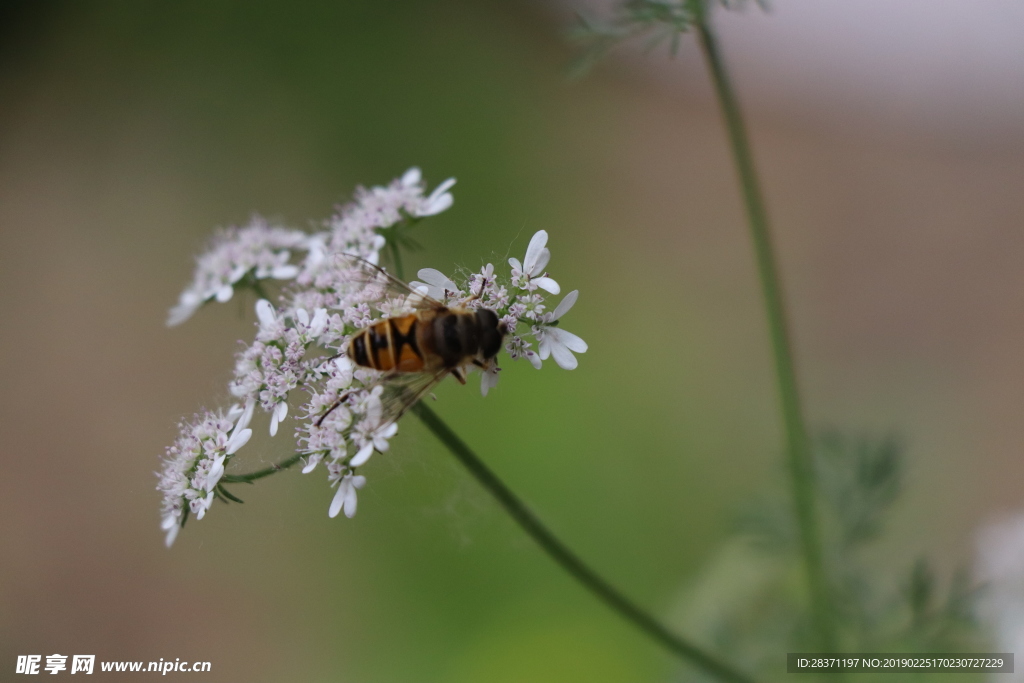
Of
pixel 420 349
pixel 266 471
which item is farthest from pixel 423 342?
pixel 266 471

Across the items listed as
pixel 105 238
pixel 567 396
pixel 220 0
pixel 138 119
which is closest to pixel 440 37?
pixel 220 0

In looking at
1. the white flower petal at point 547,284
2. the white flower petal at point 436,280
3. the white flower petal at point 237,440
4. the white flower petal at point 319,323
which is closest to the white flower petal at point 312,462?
the white flower petal at point 237,440

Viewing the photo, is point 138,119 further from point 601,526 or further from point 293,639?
point 601,526

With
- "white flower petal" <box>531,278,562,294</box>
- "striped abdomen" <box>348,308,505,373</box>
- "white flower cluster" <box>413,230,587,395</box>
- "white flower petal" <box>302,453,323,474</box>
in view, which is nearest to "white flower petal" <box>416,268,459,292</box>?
"white flower cluster" <box>413,230,587,395</box>

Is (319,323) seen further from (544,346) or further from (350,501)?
(544,346)

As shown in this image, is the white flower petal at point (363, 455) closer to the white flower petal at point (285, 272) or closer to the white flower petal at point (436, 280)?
the white flower petal at point (436, 280)
